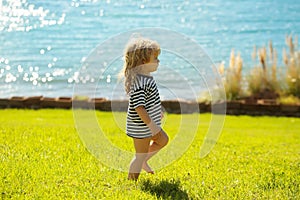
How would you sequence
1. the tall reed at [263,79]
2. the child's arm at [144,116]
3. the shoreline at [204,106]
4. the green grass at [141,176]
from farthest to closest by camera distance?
the tall reed at [263,79] → the shoreline at [204,106] → the green grass at [141,176] → the child's arm at [144,116]

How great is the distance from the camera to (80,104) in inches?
175

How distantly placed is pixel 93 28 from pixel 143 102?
631 inches

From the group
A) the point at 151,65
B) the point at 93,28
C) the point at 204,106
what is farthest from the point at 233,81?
the point at 93,28

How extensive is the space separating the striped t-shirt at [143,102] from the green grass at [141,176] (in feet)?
1.43

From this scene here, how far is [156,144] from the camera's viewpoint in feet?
13.5

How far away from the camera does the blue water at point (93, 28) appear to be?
1359cm

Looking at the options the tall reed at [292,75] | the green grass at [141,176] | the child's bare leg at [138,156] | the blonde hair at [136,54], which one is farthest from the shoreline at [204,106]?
the blonde hair at [136,54]

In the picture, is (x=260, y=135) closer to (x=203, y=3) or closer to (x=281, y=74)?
(x=281, y=74)

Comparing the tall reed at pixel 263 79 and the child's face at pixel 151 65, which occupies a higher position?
the child's face at pixel 151 65

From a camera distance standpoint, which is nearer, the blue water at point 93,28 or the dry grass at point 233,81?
the dry grass at point 233,81

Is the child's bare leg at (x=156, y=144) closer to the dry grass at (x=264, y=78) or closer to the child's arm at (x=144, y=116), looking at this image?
the child's arm at (x=144, y=116)

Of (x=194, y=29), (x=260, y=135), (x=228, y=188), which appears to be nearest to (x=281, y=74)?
(x=260, y=135)

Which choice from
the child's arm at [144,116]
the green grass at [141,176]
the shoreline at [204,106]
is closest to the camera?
the child's arm at [144,116]

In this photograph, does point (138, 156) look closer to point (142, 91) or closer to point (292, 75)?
point (142, 91)
